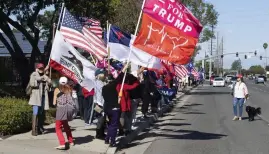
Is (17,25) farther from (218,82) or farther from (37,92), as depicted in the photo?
(218,82)

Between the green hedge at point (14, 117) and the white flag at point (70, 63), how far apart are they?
72.1 inches

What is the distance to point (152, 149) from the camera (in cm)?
1059

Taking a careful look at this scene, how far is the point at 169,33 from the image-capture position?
10.5 meters

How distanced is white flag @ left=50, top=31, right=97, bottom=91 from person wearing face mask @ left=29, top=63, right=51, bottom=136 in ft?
2.25

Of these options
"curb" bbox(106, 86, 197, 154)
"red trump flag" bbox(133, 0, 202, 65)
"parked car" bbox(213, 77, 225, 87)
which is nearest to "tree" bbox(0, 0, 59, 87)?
"curb" bbox(106, 86, 197, 154)

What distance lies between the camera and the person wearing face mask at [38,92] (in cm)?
1084

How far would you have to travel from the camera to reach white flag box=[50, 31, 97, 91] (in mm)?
10281

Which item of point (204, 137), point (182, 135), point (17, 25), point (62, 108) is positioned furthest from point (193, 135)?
point (17, 25)

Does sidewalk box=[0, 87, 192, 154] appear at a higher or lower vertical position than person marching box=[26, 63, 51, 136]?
lower

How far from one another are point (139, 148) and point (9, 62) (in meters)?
16.9

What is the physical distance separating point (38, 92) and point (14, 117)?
991 mm

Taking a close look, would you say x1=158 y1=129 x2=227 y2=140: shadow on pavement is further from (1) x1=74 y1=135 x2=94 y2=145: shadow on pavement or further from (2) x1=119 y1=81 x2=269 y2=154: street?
(1) x1=74 y1=135 x2=94 y2=145: shadow on pavement

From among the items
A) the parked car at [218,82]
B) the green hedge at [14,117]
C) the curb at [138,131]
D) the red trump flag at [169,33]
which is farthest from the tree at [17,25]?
the parked car at [218,82]

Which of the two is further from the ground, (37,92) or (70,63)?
(70,63)
